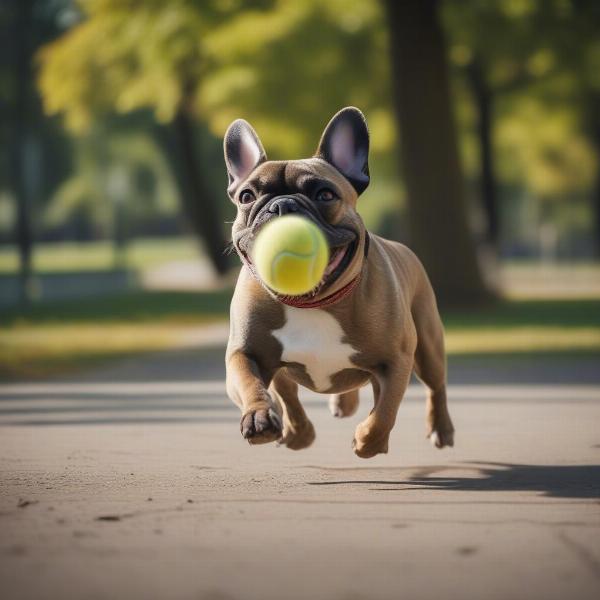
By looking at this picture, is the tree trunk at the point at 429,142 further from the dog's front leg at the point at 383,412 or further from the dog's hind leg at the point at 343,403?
the dog's front leg at the point at 383,412

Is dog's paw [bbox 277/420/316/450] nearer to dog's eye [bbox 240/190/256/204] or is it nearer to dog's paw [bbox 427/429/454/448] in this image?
dog's paw [bbox 427/429/454/448]

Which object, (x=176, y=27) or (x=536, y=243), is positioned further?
(x=536, y=243)

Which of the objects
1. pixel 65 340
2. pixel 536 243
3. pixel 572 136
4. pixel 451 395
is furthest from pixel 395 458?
pixel 536 243

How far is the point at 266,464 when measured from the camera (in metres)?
7.39

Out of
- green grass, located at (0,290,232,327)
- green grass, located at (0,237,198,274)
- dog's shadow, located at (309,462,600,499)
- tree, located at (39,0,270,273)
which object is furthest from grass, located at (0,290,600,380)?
green grass, located at (0,237,198,274)

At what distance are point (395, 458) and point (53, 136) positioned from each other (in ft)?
160

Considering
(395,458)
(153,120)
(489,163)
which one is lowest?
(395,458)

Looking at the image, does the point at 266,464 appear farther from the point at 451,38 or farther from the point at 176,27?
the point at 451,38

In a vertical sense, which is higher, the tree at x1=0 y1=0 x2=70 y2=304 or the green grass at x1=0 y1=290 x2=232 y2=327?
the tree at x1=0 y1=0 x2=70 y2=304

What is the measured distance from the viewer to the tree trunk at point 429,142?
21.7 meters

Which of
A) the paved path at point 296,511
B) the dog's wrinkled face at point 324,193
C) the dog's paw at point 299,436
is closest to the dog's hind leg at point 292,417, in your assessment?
the dog's paw at point 299,436

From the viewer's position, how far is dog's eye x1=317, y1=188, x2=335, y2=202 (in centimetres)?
632

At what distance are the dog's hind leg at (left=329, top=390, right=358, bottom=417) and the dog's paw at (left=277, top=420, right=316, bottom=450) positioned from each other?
0.44 m

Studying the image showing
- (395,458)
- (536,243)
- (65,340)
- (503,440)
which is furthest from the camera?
(536,243)
